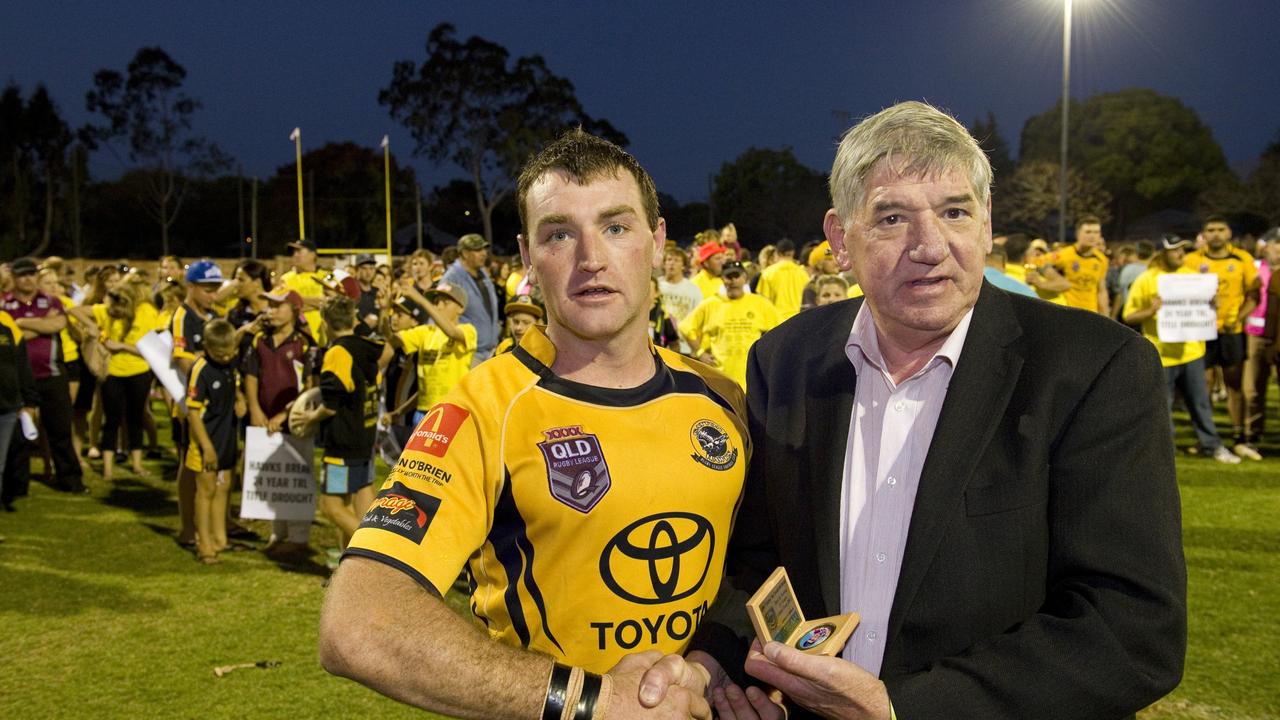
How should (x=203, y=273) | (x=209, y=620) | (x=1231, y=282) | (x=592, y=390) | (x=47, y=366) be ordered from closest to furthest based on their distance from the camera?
(x=592, y=390), (x=209, y=620), (x=203, y=273), (x=47, y=366), (x=1231, y=282)

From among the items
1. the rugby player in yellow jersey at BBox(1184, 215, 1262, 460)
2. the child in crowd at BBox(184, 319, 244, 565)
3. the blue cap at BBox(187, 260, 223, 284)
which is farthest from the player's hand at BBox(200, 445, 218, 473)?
the rugby player in yellow jersey at BBox(1184, 215, 1262, 460)

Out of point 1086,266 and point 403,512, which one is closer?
point 403,512

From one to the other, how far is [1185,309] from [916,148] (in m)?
9.73

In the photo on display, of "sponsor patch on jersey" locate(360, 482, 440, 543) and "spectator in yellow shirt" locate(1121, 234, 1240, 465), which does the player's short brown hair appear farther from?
"spectator in yellow shirt" locate(1121, 234, 1240, 465)

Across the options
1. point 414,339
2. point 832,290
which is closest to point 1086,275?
point 832,290

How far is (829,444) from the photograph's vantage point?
2.19m

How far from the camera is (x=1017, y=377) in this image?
6.62ft

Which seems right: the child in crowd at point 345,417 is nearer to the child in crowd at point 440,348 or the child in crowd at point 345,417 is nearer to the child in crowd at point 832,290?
the child in crowd at point 440,348

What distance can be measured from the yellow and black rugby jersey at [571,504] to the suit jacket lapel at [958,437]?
20.2 inches

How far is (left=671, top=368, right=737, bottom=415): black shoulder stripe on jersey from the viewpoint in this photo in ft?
8.04

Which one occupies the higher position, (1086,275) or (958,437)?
(1086,275)

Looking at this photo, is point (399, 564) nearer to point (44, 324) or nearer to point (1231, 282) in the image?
point (44, 324)

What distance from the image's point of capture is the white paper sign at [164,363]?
27.3 feet

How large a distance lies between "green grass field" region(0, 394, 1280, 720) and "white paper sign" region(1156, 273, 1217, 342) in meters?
1.60
